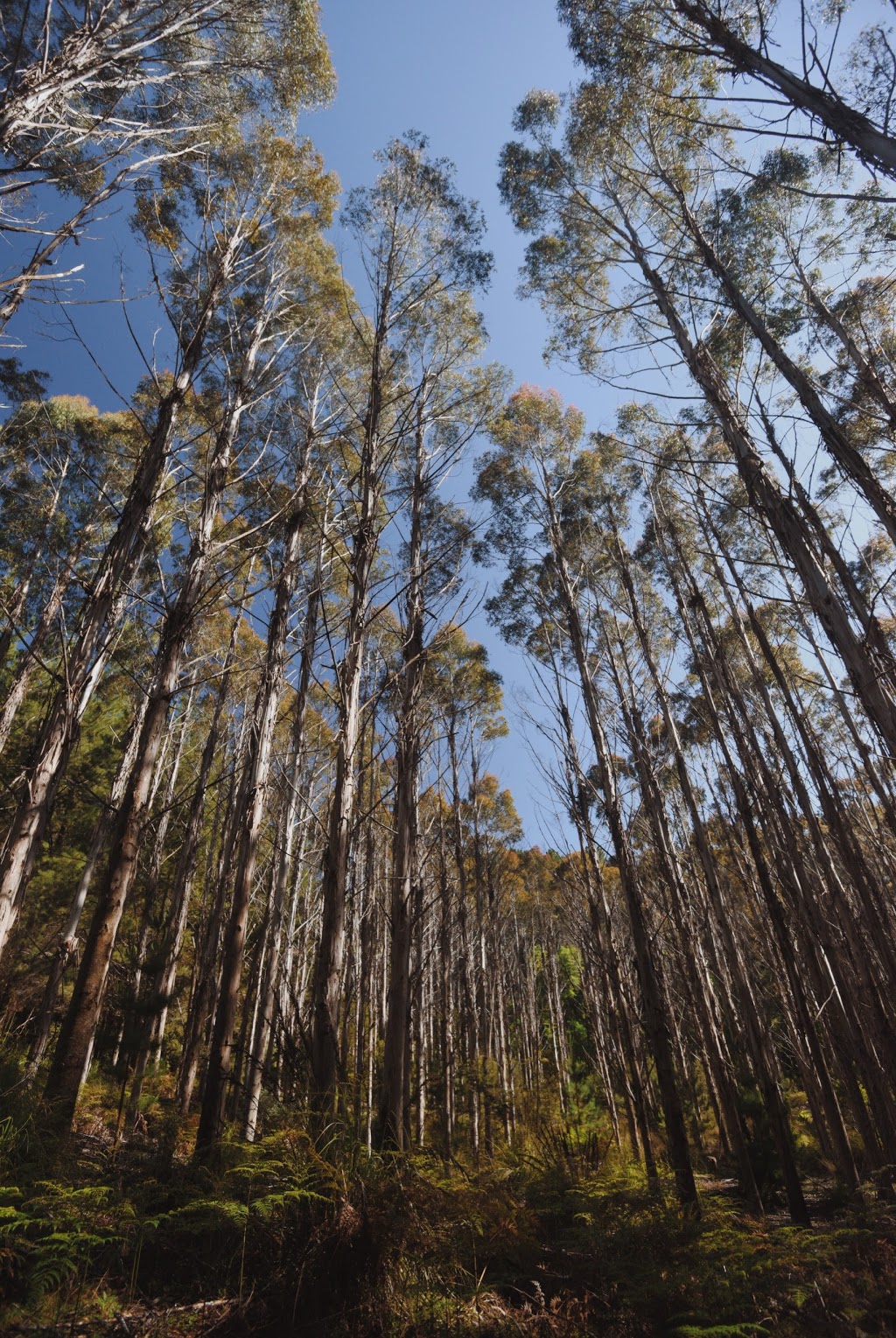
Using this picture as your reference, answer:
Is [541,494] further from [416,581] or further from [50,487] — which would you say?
[50,487]

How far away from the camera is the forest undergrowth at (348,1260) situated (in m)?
2.14

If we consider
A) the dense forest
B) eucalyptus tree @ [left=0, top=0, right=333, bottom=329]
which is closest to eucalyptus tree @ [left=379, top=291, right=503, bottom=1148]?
the dense forest

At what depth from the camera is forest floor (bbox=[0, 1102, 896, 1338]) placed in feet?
7.00

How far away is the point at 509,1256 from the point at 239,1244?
4.47 ft

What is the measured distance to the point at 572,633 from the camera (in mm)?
7156

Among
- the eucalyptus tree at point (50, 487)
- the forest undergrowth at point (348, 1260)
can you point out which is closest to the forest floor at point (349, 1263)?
the forest undergrowth at point (348, 1260)

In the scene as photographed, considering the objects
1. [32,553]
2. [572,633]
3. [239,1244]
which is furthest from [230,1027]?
[32,553]

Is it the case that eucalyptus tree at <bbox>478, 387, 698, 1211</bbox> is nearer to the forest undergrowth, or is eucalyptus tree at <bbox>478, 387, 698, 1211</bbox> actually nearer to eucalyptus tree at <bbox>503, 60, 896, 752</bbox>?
eucalyptus tree at <bbox>503, 60, 896, 752</bbox>

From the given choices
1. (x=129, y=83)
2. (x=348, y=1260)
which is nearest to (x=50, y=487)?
(x=129, y=83)

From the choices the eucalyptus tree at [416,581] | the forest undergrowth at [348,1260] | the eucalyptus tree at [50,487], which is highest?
the eucalyptus tree at [50,487]

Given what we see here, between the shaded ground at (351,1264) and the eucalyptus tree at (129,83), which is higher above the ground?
the eucalyptus tree at (129,83)

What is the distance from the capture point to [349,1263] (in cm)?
232

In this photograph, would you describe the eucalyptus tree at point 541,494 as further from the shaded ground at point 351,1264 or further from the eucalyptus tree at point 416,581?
the shaded ground at point 351,1264

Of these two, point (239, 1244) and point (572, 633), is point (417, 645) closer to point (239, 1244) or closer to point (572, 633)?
point (572, 633)
